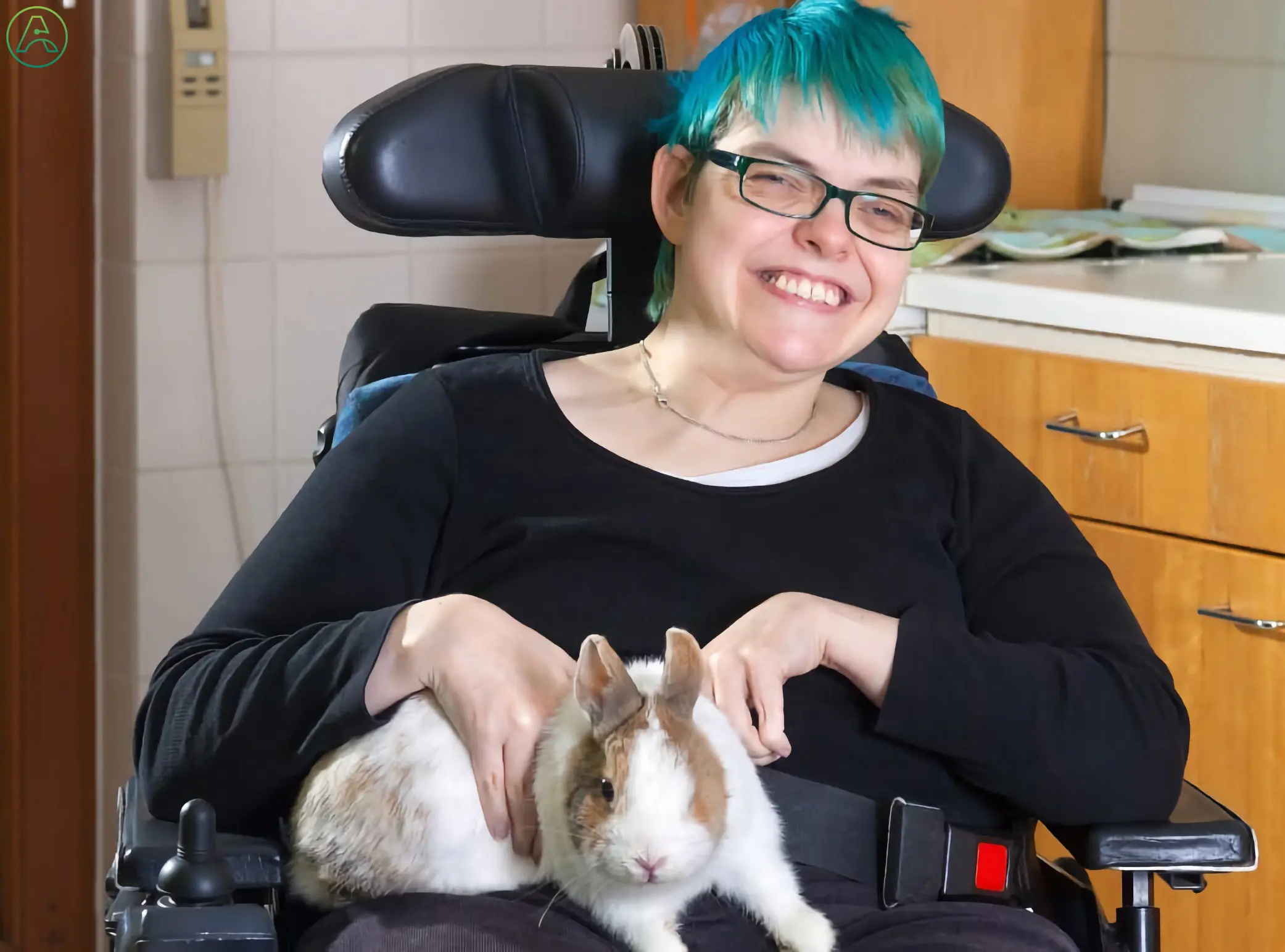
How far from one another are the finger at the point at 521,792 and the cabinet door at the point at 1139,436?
105 cm

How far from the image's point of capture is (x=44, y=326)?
210 cm

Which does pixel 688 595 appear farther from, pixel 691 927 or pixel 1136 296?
pixel 1136 296

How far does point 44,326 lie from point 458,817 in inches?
52.0

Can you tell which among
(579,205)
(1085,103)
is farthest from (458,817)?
(1085,103)

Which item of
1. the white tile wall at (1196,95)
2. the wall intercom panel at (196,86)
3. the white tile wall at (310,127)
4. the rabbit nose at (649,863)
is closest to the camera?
the rabbit nose at (649,863)

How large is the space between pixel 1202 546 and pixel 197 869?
4.17ft

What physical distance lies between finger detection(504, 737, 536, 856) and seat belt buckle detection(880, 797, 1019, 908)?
28 cm

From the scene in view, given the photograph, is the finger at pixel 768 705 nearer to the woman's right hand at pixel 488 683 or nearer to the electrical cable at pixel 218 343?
the woman's right hand at pixel 488 683

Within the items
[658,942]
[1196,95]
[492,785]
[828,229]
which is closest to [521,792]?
[492,785]

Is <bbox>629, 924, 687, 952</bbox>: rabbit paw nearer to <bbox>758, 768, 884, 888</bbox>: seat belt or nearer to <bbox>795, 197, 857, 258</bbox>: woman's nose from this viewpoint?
<bbox>758, 768, 884, 888</bbox>: seat belt

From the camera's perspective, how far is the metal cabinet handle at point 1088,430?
189cm

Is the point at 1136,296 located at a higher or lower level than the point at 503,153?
lower

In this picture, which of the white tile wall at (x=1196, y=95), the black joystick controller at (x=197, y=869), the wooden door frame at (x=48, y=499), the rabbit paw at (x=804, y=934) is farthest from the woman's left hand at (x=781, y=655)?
the white tile wall at (x=1196, y=95)

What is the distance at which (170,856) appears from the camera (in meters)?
1.03
